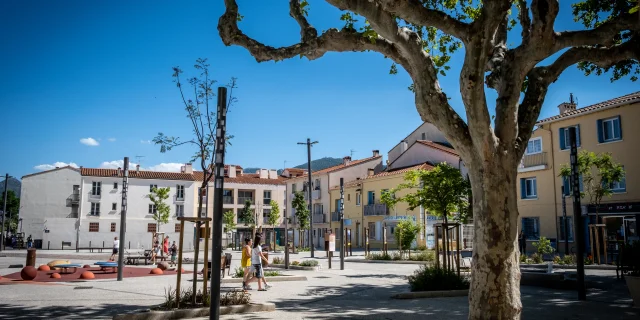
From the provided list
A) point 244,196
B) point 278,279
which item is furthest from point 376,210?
point 278,279

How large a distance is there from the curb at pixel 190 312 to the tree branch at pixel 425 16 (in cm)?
587

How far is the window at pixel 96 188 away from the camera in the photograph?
64.2m

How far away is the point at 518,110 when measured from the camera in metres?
8.06

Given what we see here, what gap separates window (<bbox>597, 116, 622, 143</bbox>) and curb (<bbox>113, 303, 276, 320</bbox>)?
1133 inches

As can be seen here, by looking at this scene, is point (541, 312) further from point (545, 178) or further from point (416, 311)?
point (545, 178)

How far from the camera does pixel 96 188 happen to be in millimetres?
64500

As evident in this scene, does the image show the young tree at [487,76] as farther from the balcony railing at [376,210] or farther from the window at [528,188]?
the balcony railing at [376,210]

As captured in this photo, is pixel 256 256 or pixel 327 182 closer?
pixel 256 256

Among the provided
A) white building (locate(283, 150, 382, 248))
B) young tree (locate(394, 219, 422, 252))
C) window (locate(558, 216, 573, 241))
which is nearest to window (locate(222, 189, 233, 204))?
white building (locate(283, 150, 382, 248))

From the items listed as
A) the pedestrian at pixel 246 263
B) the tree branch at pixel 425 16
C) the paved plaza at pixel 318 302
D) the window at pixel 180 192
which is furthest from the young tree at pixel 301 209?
the tree branch at pixel 425 16

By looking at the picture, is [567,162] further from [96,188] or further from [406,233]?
[96,188]

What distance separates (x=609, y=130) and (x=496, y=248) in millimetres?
29230

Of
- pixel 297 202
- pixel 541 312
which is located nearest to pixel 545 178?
pixel 297 202

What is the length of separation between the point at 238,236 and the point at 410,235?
102 feet
